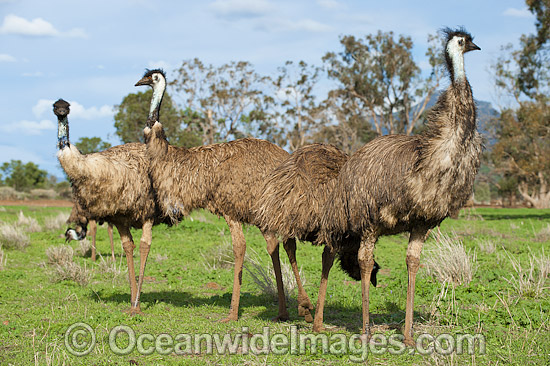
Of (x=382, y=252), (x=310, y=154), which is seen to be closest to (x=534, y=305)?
(x=310, y=154)

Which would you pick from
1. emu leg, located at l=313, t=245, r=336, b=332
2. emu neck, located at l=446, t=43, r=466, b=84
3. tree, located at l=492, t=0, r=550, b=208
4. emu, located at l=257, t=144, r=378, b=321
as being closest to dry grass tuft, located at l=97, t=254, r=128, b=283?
emu, located at l=257, t=144, r=378, b=321

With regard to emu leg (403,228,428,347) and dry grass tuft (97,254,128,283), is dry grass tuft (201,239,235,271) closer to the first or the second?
dry grass tuft (97,254,128,283)

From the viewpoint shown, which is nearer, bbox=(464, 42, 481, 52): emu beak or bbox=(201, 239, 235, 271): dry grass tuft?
bbox=(464, 42, 481, 52): emu beak

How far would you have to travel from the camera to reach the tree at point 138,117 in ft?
116

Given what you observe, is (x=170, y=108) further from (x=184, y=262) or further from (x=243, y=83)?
(x=184, y=262)

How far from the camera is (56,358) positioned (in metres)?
4.84

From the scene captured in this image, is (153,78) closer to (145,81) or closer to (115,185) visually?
(145,81)

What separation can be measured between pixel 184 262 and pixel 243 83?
2950 centimetres

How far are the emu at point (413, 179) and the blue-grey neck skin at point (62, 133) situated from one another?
3.43 meters

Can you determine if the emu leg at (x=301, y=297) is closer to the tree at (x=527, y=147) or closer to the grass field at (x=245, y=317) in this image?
the grass field at (x=245, y=317)

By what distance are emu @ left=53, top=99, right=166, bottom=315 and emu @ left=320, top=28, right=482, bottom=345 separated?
279 centimetres

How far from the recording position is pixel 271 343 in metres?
5.36
